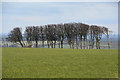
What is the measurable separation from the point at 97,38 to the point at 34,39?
1128 cm

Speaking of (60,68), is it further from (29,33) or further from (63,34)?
(29,33)

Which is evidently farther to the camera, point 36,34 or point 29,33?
point 29,33

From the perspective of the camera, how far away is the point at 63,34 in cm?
3005

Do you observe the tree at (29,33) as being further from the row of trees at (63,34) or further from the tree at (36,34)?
the tree at (36,34)

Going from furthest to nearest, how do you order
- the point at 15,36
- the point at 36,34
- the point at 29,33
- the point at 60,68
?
the point at 15,36, the point at 29,33, the point at 36,34, the point at 60,68

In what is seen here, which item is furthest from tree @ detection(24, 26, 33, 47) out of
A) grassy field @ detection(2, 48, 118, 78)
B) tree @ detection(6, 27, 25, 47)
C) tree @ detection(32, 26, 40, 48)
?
grassy field @ detection(2, 48, 118, 78)

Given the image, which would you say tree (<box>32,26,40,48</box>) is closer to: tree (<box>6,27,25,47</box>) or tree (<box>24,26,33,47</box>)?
tree (<box>24,26,33,47</box>)

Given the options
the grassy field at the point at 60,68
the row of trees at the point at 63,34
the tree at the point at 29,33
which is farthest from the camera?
the tree at the point at 29,33

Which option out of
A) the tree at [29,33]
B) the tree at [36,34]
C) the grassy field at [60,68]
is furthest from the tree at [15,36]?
the grassy field at [60,68]

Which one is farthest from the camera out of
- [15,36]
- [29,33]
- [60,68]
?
[15,36]

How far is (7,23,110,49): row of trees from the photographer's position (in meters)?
29.2

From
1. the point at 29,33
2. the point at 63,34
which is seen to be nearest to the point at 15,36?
the point at 29,33

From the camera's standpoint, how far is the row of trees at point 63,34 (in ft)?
95.8

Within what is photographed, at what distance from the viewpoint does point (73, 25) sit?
1109 inches
